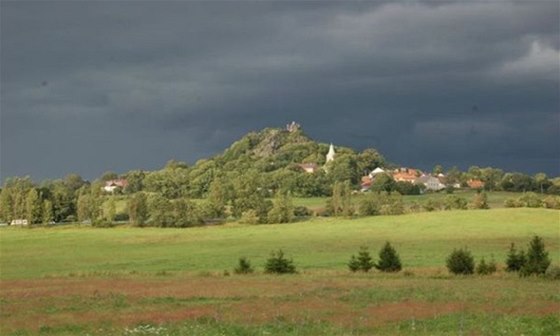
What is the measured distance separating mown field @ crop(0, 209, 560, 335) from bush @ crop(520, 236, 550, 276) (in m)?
1.26

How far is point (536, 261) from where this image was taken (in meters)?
53.6

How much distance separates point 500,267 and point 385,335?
3830 centimetres

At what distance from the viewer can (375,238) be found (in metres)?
101

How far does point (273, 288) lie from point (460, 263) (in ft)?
56.8

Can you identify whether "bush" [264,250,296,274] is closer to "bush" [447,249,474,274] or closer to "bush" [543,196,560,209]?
"bush" [447,249,474,274]

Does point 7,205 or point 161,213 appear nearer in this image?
point 161,213

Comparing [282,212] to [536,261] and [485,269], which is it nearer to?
[485,269]

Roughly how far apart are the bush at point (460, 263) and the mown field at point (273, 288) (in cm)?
173

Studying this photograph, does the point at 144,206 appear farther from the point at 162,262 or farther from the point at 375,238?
the point at 162,262

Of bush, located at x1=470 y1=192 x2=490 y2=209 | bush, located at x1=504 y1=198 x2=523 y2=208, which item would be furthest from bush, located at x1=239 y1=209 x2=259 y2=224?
bush, located at x1=504 y1=198 x2=523 y2=208

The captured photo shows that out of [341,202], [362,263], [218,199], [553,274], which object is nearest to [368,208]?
[341,202]

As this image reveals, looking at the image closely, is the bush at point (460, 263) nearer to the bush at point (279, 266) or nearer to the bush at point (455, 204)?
the bush at point (279, 266)

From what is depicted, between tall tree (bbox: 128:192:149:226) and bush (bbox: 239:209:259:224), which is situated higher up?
tall tree (bbox: 128:192:149:226)

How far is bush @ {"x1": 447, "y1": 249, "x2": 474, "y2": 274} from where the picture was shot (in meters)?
56.2
